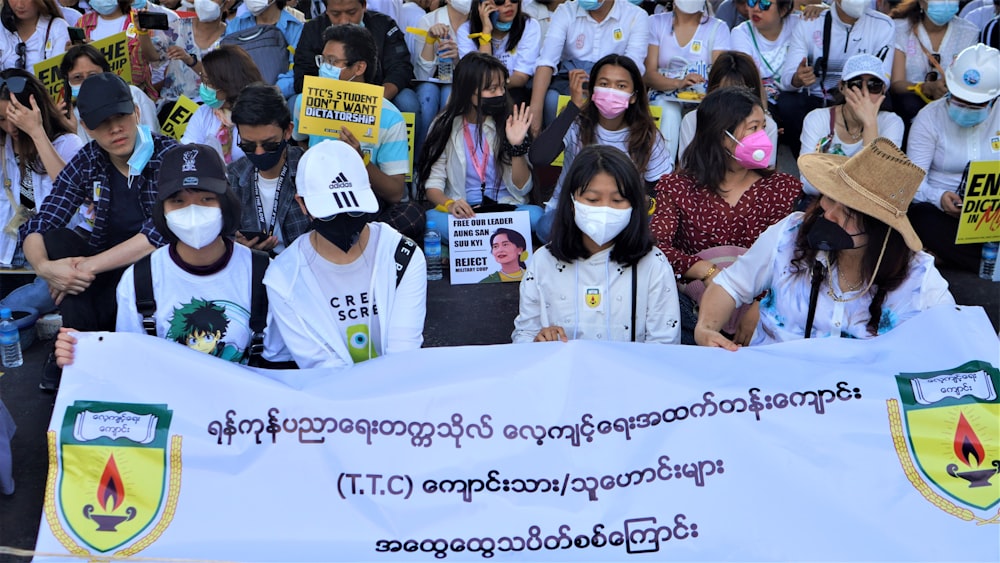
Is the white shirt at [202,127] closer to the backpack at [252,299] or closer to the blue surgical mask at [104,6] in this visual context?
the blue surgical mask at [104,6]

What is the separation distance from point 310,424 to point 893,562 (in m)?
2.05

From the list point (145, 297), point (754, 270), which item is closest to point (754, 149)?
point (754, 270)

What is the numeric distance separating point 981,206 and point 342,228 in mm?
4415

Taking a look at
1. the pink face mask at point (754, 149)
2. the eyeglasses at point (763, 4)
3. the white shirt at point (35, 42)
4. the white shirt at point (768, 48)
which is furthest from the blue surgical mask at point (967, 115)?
the white shirt at point (35, 42)

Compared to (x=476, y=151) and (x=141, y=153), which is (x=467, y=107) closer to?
(x=476, y=151)

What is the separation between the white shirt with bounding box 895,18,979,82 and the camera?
26.6ft

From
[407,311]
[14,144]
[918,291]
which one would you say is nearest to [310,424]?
[407,311]

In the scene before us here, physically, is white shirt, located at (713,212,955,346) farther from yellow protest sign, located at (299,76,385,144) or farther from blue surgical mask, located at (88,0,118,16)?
blue surgical mask, located at (88,0,118,16)

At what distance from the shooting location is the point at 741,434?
3.67m

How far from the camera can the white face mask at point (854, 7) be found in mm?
7973

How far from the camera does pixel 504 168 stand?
277 inches

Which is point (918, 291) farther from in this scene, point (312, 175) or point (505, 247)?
point (505, 247)

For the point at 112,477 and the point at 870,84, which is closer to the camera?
the point at 112,477

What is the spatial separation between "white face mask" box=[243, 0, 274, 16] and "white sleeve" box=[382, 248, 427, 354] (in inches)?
180
